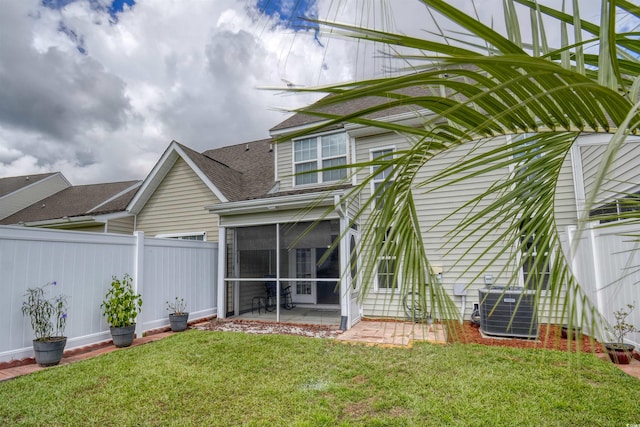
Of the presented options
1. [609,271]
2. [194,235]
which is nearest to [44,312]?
[194,235]

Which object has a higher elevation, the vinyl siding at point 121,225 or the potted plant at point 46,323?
the vinyl siding at point 121,225

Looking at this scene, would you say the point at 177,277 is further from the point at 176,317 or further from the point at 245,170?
the point at 245,170

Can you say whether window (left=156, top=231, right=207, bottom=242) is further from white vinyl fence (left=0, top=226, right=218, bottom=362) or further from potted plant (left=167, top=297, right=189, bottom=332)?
potted plant (left=167, top=297, right=189, bottom=332)

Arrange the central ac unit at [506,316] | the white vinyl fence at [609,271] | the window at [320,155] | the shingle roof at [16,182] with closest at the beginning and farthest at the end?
the white vinyl fence at [609,271], the central ac unit at [506,316], the window at [320,155], the shingle roof at [16,182]

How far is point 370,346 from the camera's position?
573 cm

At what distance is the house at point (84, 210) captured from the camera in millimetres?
10273

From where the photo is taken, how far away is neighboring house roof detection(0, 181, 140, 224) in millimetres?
14461

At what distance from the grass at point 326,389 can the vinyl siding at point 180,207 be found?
188 inches

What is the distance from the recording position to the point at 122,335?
19.2 ft

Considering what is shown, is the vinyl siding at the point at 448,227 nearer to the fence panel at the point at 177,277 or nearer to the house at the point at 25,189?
the fence panel at the point at 177,277

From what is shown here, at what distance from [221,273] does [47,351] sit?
3.92 meters

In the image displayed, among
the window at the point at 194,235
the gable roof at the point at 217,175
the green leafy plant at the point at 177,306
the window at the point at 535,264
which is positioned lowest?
the green leafy plant at the point at 177,306

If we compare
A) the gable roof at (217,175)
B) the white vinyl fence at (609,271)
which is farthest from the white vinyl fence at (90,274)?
the white vinyl fence at (609,271)

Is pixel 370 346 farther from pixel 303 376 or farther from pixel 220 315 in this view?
pixel 220 315
